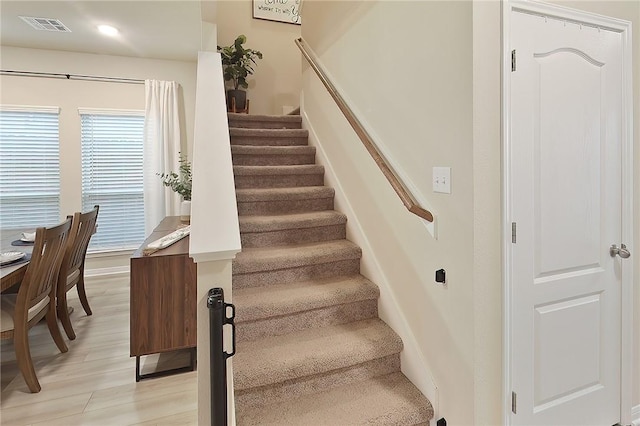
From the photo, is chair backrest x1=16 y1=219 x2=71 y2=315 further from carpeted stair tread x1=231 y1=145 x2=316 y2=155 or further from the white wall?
the white wall

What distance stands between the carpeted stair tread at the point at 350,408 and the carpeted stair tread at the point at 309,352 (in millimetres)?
121

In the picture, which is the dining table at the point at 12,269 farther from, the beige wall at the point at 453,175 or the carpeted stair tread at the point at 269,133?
the beige wall at the point at 453,175

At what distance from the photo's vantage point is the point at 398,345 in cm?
190

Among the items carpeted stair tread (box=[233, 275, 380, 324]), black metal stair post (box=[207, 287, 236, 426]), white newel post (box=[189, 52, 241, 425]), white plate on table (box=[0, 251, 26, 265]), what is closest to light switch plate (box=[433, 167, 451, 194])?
carpeted stair tread (box=[233, 275, 380, 324])

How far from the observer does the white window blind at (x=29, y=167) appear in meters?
4.35

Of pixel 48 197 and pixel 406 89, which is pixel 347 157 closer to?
pixel 406 89

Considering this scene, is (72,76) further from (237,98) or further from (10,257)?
(10,257)

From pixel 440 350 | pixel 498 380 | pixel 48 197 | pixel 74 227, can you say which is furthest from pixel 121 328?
pixel 498 380

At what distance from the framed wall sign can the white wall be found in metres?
1.20

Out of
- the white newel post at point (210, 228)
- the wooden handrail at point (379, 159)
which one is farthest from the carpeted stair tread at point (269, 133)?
the white newel post at point (210, 228)

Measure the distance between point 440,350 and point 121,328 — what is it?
9.68 feet

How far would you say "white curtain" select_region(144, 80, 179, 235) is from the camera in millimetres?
4699

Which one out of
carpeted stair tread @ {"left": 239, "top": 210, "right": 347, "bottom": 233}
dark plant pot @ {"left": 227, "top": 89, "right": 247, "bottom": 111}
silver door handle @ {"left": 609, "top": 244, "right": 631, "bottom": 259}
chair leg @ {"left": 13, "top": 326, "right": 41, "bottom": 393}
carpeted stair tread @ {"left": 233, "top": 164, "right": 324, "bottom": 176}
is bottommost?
chair leg @ {"left": 13, "top": 326, "right": 41, "bottom": 393}

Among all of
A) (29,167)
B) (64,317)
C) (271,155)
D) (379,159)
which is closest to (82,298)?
(64,317)
